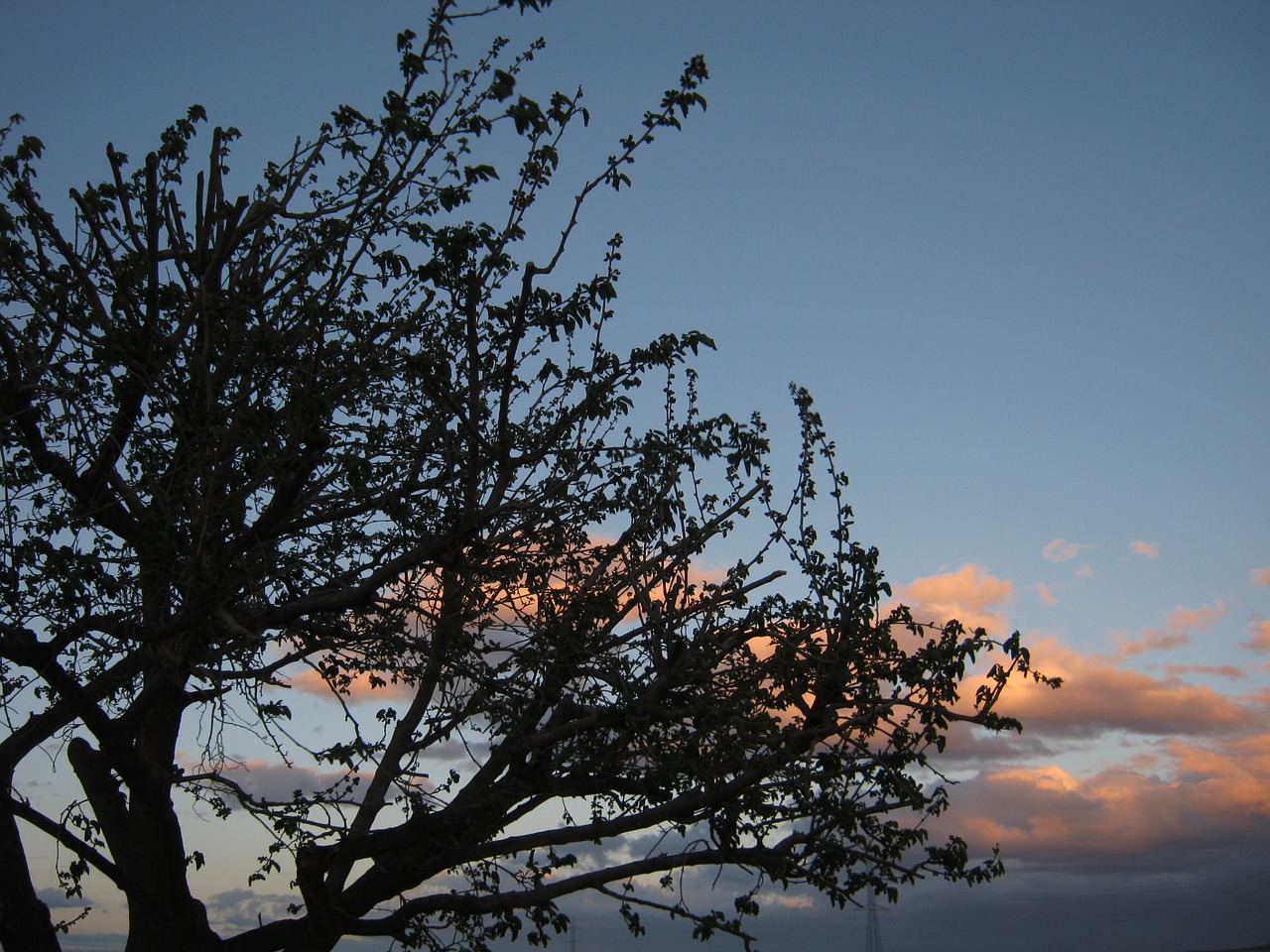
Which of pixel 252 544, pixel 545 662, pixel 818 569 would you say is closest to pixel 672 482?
pixel 818 569

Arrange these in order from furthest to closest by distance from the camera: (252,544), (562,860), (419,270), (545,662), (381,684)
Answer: (562,860)
(381,684)
(545,662)
(252,544)
(419,270)

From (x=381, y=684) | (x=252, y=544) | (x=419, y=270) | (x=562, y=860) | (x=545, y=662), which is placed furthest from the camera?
(x=562, y=860)

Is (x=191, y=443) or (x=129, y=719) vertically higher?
(x=191, y=443)

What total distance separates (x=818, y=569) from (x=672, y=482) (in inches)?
71.6

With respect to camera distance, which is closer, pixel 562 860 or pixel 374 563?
pixel 374 563

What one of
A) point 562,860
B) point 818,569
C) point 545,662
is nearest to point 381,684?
point 545,662

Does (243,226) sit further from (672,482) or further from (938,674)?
(938,674)

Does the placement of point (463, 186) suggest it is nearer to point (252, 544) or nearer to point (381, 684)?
point (252, 544)

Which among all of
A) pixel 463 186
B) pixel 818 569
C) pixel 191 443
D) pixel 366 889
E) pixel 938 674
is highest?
pixel 463 186

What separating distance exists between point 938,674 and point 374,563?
16.8 ft

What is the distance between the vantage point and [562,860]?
10.9 meters

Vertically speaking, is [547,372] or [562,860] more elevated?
[547,372]

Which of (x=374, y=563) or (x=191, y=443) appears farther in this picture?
(x=374, y=563)

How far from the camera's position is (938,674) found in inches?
368
